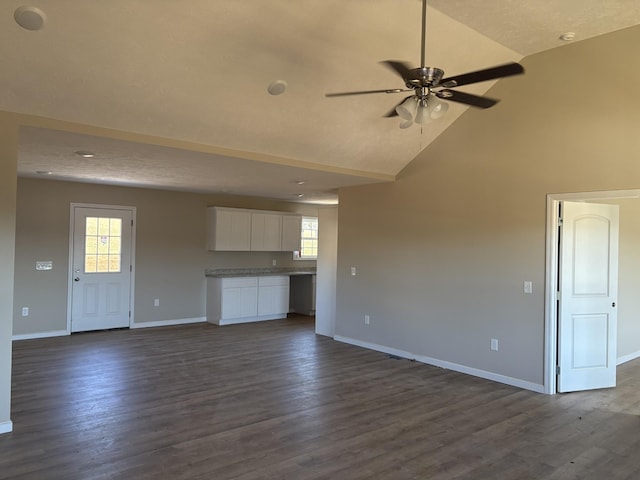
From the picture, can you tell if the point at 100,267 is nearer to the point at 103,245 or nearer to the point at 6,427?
the point at 103,245

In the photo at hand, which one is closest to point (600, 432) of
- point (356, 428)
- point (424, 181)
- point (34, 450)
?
point (356, 428)

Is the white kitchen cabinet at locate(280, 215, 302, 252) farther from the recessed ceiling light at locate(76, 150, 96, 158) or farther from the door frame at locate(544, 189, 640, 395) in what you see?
the door frame at locate(544, 189, 640, 395)

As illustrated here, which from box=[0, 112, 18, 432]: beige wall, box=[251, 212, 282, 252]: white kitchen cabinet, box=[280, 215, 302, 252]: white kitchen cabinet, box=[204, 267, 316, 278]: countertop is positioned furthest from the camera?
box=[280, 215, 302, 252]: white kitchen cabinet

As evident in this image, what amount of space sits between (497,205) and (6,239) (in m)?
4.67

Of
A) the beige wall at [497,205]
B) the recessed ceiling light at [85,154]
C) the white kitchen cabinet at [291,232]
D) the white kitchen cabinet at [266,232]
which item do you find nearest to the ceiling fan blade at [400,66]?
the beige wall at [497,205]

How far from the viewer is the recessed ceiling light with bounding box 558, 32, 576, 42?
4180mm

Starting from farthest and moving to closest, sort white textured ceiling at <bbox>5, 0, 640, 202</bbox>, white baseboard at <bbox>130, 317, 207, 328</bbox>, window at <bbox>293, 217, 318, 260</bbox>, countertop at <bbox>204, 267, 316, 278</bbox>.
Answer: window at <bbox>293, 217, 318, 260</bbox> < countertop at <bbox>204, 267, 316, 278</bbox> < white baseboard at <bbox>130, 317, 207, 328</bbox> < white textured ceiling at <bbox>5, 0, 640, 202</bbox>

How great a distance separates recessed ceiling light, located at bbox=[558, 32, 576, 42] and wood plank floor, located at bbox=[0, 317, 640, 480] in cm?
346

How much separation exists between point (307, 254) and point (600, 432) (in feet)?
23.2

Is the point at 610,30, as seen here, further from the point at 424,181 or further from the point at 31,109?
the point at 31,109

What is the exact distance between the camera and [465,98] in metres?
2.93

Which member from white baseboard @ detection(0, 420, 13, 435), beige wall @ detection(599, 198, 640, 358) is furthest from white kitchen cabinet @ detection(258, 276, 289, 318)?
beige wall @ detection(599, 198, 640, 358)

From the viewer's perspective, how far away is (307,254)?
10.2 m

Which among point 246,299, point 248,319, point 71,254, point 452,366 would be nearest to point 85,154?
point 71,254
